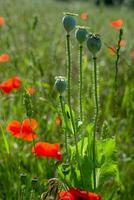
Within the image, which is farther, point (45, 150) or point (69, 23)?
point (45, 150)

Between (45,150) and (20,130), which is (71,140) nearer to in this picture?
(20,130)

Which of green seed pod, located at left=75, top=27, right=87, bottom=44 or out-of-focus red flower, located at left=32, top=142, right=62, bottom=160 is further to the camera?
out-of-focus red flower, located at left=32, top=142, right=62, bottom=160

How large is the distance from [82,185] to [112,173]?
103mm

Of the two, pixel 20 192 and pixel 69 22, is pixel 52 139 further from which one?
pixel 69 22

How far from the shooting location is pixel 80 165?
161 cm

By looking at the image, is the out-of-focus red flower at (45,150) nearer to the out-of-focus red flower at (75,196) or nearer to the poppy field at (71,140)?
the poppy field at (71,140)

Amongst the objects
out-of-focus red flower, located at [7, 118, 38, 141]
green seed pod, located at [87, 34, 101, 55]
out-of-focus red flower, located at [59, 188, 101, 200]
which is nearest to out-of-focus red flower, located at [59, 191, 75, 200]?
out-of-focus red flower, located at [59, 188, 101, 200]

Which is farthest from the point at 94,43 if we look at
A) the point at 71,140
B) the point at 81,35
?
the point at 71,140

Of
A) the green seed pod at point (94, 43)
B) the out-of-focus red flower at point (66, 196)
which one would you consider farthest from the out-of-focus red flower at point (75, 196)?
the green seed pod at point (94, 43)

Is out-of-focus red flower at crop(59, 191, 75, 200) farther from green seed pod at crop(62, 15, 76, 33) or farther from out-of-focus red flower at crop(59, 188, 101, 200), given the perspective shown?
green seed pod at crop(62, 15, 76, 33)

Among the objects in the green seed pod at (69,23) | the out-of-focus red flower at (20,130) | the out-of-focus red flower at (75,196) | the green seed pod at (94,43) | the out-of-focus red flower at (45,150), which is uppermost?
the green seed pod at (69,23)

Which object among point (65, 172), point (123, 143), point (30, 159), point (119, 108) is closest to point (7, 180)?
point (30, 159)

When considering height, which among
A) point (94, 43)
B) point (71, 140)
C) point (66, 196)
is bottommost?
point (71, 140)

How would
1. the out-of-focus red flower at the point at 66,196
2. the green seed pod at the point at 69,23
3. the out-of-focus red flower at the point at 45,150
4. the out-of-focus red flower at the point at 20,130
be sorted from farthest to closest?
the out-of-focus red flower at the point at 20,130 < the out-of-focus red flower at the point at 45,150 < the green seed pod at the point at 69,23 < the out-of-focus red flower at the point at 66,196
